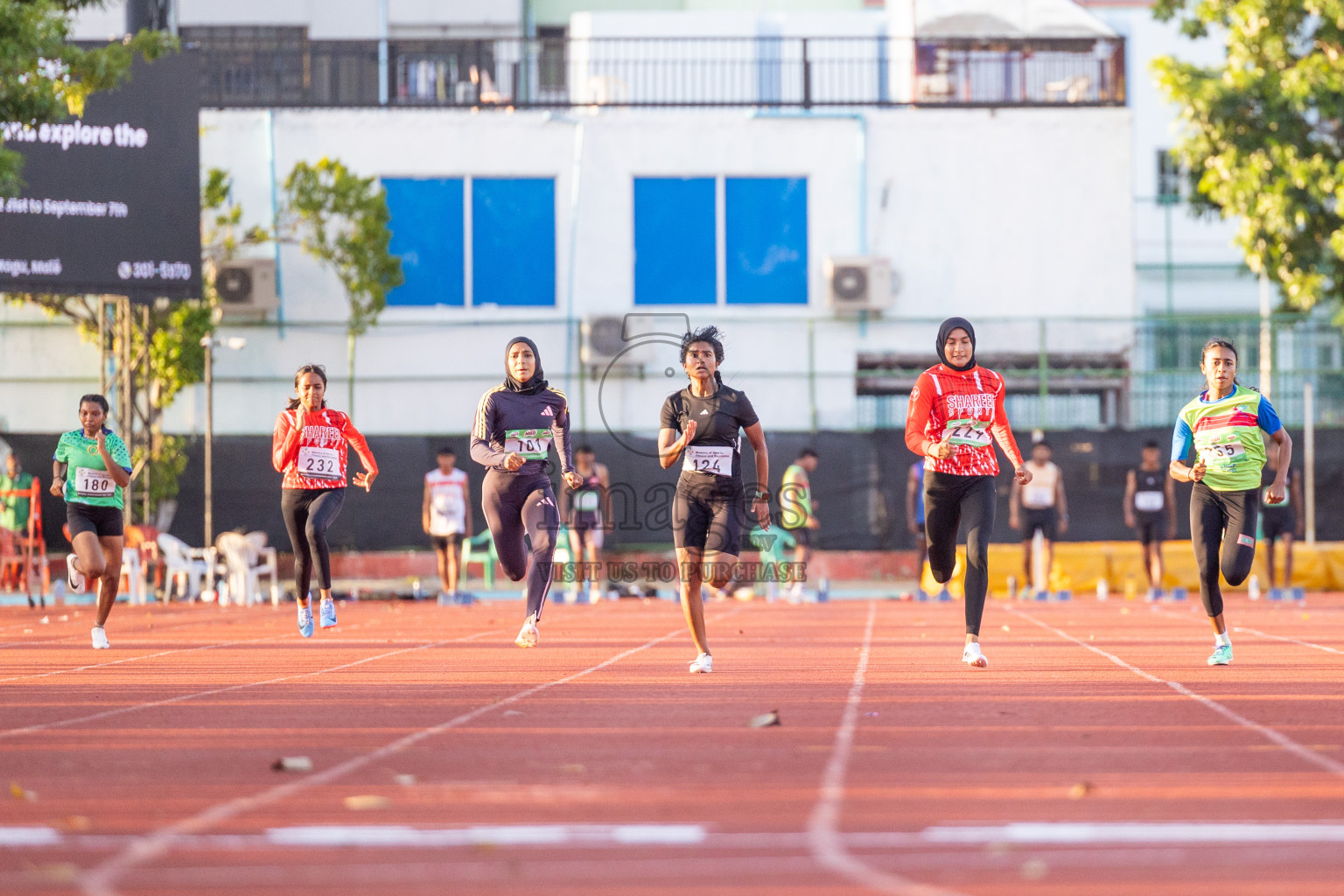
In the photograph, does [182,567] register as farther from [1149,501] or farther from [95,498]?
[1149,501]

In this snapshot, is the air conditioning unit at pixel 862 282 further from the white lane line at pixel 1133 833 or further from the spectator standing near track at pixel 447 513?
the white lane line at pixel 1133 833

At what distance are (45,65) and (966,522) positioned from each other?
1114 cm

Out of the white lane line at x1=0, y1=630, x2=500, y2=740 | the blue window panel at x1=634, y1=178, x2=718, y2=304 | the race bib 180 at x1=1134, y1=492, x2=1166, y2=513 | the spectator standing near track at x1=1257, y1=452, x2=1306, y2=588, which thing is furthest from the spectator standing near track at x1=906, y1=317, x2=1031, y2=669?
the blue window panel at x1=634, y1=178, x2=718, y2=304

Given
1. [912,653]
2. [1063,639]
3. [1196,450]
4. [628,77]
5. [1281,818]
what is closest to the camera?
[1281,818]

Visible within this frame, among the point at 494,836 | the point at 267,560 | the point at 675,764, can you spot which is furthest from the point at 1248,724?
the point at 267,560

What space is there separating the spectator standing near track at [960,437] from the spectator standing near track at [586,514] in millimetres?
10511

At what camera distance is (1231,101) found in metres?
23.2

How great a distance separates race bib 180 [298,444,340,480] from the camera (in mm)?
13492

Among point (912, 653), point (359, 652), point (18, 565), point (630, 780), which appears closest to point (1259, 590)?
point (912, 653)

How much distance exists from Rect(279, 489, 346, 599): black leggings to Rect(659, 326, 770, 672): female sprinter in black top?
12.8 ft

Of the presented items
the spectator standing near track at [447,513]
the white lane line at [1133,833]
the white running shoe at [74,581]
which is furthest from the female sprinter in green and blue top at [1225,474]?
the white running shoe at [74,581]

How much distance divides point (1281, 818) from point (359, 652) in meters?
8.60

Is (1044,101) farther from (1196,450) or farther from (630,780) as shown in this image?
(630,780)

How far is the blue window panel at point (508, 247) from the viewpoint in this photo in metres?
30.1
